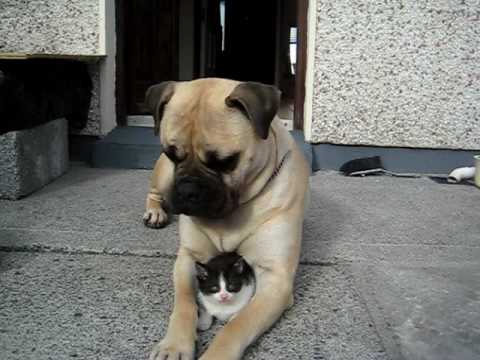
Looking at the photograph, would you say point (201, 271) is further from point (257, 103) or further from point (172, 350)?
point (257, 103)

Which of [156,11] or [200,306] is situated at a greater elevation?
[156,11]

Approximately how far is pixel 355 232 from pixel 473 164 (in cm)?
203

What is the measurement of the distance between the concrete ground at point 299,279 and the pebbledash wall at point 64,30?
1.33 meters

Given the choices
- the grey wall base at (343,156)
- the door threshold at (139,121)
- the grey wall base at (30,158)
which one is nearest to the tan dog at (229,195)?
the grey wall base at (30,158)

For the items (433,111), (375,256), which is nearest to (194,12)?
(433,111)

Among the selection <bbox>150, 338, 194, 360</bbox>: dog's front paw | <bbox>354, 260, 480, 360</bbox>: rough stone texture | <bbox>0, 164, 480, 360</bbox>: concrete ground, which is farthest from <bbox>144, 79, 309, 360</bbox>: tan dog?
<bbox>354, 260, 480, 360</bbox>: rough stone texture

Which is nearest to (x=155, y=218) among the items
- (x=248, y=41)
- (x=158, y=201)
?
(x=158, y=201)

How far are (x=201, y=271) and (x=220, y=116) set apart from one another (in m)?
0.64

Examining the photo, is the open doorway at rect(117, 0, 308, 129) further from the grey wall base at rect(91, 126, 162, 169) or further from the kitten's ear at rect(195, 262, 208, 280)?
the kitten's ear at rect(195, 262, 208, 280)

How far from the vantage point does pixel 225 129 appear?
2090 mm

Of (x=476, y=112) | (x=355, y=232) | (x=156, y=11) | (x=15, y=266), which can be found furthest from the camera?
(x=156, y=11)

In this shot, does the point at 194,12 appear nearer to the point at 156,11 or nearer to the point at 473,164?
the point at 156,11

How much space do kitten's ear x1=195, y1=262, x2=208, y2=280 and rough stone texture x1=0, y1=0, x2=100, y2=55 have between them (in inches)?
120

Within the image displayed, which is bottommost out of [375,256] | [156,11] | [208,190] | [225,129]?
[375,256]
